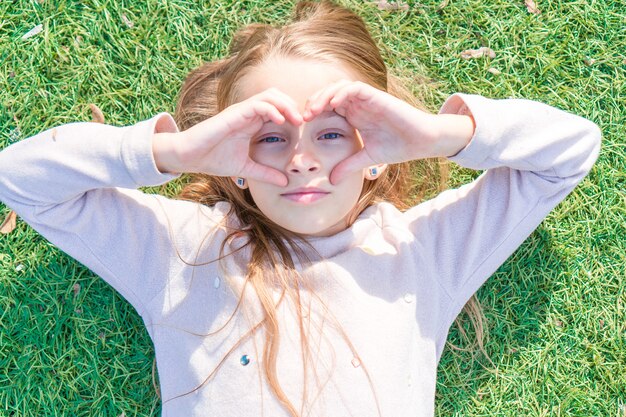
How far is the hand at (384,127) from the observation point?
2.74 m

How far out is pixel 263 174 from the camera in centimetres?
279

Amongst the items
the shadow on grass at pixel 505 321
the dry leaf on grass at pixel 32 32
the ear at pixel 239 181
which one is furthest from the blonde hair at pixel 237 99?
the dry leaf on grass at pixel 32 32

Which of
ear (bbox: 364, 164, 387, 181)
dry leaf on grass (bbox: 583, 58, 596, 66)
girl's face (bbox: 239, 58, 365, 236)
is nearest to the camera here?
girl's face (bbox: 239, 58, 365, 236)

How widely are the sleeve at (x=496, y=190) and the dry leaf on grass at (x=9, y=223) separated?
6.72 feet

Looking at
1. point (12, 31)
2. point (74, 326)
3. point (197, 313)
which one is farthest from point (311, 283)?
point (12, 31)

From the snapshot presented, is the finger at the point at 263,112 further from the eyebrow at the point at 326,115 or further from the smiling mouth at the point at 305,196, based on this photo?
the smiling mouth at the point at 305,196

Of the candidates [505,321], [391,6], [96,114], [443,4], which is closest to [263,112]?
[96,114]

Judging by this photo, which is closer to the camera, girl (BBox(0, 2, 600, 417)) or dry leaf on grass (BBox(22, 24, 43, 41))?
girl (BBox(0, 2, 600, 417))

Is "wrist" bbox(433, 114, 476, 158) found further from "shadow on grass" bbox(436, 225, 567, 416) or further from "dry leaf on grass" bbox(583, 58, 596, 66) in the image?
"dry leaf on grass" bbox(583, 58, 596, 66)

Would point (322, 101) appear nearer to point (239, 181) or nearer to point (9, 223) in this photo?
point (239, 181)

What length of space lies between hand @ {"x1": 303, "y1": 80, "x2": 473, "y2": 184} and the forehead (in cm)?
10

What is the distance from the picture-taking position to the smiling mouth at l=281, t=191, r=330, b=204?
2801 millimetres

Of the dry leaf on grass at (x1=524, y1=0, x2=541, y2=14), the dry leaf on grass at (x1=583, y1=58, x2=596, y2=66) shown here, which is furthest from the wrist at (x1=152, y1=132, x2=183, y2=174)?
the dry leaf on grass at (x1=583, y1=58, x2=596, y2=66)

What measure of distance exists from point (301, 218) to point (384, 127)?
0.52 m
